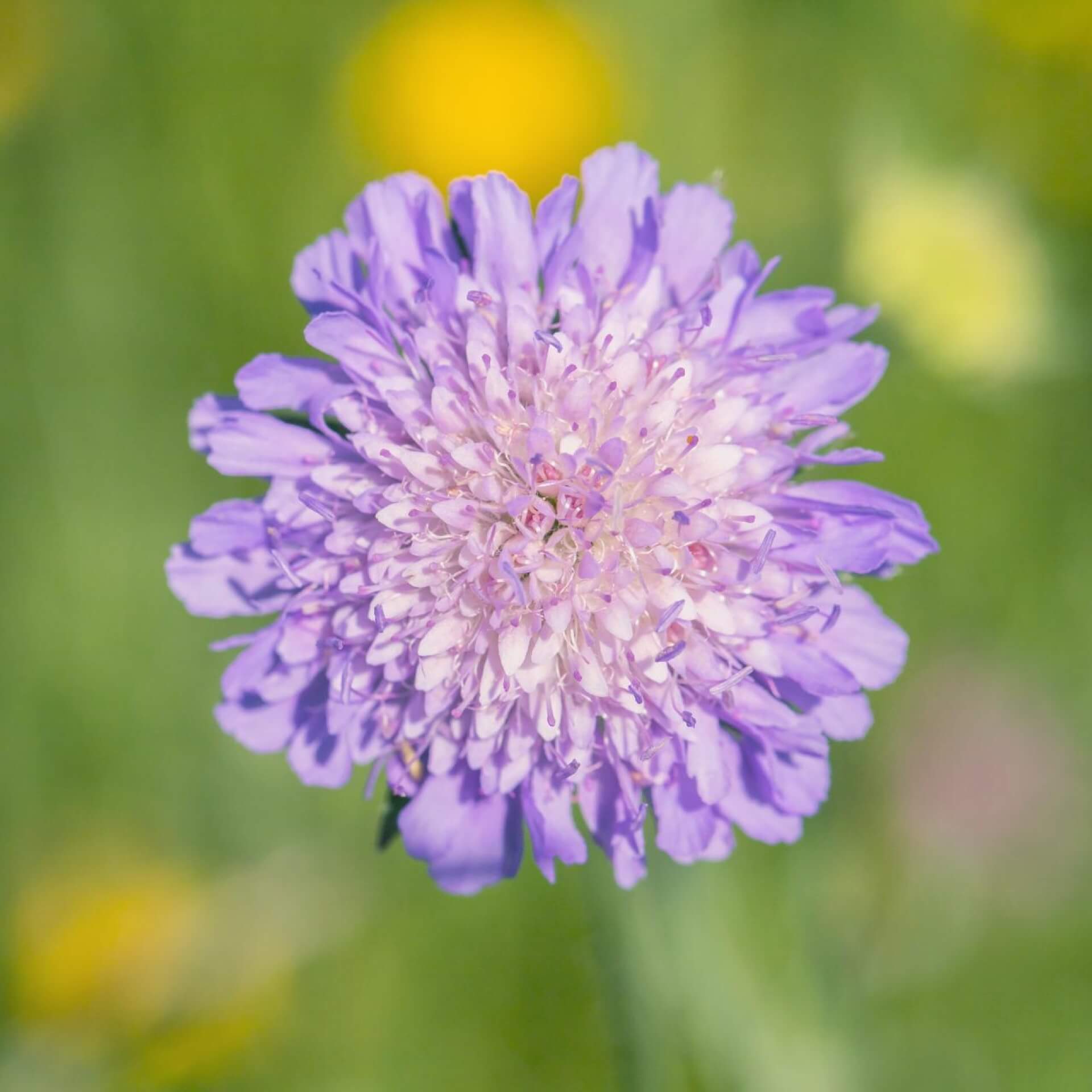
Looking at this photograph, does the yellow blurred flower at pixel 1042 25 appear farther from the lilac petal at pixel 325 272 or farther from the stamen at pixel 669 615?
the stamen at pixel 669 615

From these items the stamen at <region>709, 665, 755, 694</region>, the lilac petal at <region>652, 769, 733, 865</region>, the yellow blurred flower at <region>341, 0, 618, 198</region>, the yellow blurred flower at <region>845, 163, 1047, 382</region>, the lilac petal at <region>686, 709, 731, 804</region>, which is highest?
the yellow blurred flower at <region>341, 0, 618, 198</region>

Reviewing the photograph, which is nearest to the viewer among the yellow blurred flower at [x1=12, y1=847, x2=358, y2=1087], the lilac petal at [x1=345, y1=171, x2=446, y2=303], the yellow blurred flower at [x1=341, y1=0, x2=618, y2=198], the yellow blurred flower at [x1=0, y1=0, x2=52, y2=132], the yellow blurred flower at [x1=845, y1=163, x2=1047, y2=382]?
the lilac petal at [x1=345, y1=171, x2=446, y2=303]

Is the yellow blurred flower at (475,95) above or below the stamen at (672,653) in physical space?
above

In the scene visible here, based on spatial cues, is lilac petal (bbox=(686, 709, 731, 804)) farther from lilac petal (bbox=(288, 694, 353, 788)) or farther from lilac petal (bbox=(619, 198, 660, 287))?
lilac petal (bbox=(619, 198, 660, 287))

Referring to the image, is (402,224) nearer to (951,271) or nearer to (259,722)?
(259,722)

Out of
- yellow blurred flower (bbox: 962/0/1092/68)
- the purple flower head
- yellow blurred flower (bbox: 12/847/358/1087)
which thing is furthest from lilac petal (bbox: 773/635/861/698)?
yellow blurred flower (bbox: 962/0/1092/68)

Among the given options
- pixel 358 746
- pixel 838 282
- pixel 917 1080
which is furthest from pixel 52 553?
pixel 917 1080

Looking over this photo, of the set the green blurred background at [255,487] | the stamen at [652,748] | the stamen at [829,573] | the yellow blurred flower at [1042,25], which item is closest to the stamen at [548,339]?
the stamen at [829,573]
